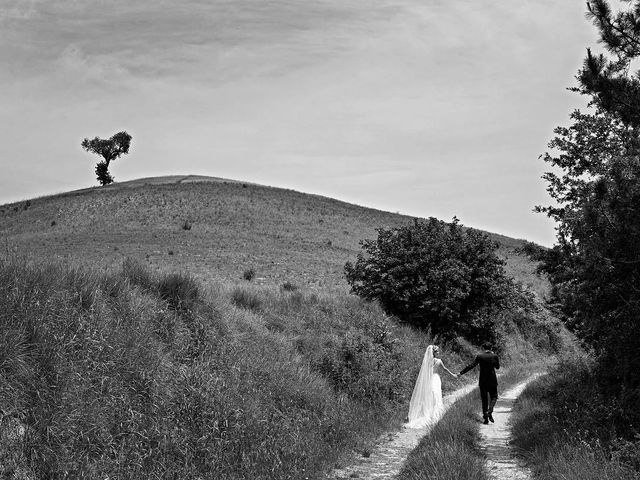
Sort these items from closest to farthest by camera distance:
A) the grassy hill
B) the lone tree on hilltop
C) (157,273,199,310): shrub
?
the grassy hill
(157,273,199,310): shrub
the lone tree on hilltop

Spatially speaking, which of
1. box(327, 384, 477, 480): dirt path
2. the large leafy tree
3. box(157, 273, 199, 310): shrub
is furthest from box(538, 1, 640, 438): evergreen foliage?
the large leafy tree

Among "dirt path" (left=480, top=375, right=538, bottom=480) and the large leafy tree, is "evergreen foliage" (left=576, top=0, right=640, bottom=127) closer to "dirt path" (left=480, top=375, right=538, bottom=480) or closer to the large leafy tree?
"dirt path" (left=480, top=375, right=538, bottom=480)

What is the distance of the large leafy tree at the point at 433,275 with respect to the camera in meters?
26.4

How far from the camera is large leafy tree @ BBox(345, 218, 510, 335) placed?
26375 mm

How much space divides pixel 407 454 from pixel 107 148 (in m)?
116

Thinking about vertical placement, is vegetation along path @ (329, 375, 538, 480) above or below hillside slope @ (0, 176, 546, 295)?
below

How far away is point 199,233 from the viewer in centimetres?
5822

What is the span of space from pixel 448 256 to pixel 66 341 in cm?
2174

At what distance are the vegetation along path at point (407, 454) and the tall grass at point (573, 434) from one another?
312mm

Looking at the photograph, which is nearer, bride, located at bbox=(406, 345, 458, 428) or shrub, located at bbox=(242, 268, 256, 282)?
bride, located at bbox=(406, 345, 458, 428)

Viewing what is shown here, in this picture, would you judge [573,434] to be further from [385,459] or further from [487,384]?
[487,384]

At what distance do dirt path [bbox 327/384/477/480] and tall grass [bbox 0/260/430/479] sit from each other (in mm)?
374

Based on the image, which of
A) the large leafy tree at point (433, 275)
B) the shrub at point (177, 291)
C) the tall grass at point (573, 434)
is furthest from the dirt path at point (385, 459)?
the large leafy tree at point (433, 275)

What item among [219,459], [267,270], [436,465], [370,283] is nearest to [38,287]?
[219,459]
